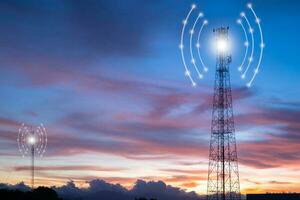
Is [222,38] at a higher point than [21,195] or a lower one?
higher

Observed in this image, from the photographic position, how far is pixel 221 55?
9194 centimetres

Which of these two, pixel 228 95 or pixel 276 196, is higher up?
pixel 228 95

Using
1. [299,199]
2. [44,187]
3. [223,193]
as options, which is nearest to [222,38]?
[223,193]

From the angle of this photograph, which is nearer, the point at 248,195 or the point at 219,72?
the point at 219,72

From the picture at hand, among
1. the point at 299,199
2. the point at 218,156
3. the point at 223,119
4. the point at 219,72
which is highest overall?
the point at 219,72

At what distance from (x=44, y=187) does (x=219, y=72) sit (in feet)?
354

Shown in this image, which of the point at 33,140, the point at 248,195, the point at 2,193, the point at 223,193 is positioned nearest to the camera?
the point at 223,193

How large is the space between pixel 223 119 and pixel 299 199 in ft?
271

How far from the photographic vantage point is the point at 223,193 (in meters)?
86.9

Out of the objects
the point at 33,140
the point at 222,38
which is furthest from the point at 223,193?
the point at 33,140

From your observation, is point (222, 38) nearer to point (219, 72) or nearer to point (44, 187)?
point (219, 72)

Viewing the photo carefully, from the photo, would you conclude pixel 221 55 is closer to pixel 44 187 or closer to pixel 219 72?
pixel 219 72

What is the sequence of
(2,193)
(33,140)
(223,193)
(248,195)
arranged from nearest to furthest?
(223,193)
(33,140)
(2,193)
(248,195)

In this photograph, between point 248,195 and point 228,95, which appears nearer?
point 228,95
